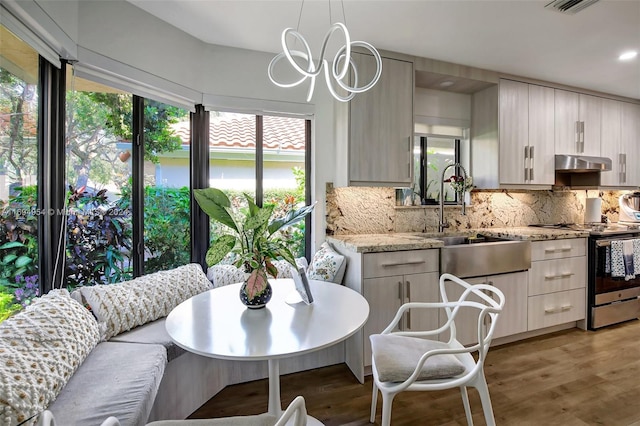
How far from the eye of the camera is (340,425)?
5.66 feet

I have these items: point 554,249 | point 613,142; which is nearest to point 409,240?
point 554,249

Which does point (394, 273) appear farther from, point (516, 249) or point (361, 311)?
point (516, 249)

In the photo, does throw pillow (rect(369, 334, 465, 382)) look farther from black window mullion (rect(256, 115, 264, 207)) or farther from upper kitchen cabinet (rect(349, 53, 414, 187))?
black window mullion (rect(256, 115, 264, 207))

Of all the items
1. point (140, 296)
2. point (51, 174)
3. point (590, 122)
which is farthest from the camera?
point (590, 122)

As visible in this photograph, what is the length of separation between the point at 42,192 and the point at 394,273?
2132 mm

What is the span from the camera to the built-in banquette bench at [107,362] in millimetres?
1079

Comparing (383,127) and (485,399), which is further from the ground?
(383,127)

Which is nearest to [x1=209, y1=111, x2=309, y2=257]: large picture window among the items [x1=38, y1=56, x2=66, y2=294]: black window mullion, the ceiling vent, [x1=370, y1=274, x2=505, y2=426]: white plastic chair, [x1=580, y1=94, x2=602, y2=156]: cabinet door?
[x1=38, y1=56, x2=66, y2=294]: black window mullion

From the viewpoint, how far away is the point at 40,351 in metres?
1.17

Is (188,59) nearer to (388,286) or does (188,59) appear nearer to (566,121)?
(388,286)

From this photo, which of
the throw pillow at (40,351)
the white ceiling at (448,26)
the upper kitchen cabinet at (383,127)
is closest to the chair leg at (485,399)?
the upper kitchen cabinet at (383,127)

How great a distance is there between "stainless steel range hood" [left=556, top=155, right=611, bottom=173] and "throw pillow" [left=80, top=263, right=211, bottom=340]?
3583 millimetres

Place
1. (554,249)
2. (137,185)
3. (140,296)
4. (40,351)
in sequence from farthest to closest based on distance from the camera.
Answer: (554,249) < (137,185) < (140,296) < (40,351)

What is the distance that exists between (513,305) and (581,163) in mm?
1700
